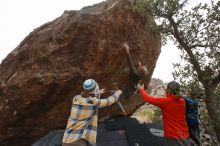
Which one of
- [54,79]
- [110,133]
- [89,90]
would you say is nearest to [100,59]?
[54,79]

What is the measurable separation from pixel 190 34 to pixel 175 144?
3473mm

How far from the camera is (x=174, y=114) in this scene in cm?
945

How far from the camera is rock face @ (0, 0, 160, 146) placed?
38.2ft

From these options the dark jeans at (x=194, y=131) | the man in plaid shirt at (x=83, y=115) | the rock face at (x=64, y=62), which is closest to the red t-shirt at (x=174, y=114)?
the dark jeans at (x=194, y=131)

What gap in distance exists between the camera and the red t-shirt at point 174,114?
9.37 metres

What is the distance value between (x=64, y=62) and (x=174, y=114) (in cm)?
418

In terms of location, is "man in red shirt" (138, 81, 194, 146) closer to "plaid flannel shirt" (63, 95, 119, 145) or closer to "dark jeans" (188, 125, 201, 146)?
"dark jeans" (188, 125, 201, 146)

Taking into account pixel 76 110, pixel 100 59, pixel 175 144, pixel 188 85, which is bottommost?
pixel 175 144

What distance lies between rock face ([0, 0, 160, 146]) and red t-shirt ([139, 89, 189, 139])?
297 centimetres

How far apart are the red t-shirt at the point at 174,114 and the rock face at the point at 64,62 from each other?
2968 millimetres

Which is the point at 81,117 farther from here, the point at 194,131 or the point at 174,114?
the point at 194,131

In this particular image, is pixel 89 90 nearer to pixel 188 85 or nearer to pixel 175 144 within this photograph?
pixel 175 144

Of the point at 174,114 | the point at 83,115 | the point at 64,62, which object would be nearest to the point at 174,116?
the point at 174,114

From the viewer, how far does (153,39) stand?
13.2 m
